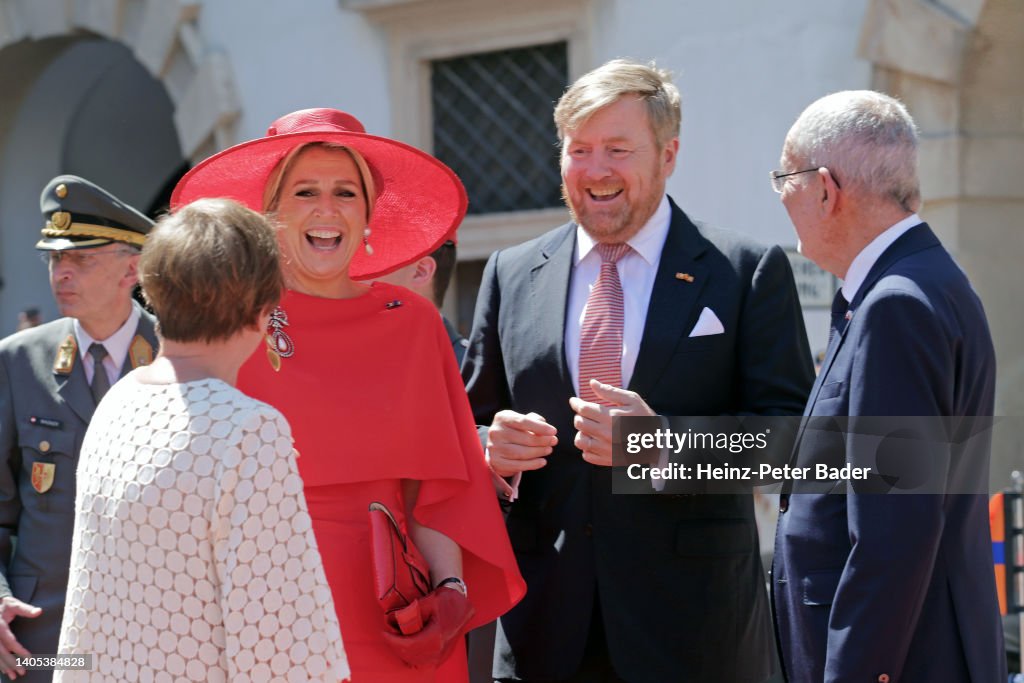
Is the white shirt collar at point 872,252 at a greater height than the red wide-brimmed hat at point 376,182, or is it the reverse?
the red wide-brimmed hat at point 376,182

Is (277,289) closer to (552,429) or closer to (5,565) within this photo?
(552,429)

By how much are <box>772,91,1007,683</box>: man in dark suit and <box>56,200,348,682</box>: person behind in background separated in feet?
3.47

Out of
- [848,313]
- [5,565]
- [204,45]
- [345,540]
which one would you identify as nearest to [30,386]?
[5,565]

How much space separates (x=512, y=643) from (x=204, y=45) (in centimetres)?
769

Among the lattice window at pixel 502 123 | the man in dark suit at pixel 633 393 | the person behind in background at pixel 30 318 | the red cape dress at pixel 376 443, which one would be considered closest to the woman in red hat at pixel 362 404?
the red cape dress at pixel 376 443

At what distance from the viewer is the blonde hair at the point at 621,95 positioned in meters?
3.52

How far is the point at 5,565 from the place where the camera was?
13.0ft

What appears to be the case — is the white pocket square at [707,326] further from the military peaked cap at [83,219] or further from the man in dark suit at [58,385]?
the military peaked cap at [83,219]

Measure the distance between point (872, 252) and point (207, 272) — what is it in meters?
1.48

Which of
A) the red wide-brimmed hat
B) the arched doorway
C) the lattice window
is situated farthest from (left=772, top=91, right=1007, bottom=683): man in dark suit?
the arched doorway

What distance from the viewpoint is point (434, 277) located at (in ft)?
15.0

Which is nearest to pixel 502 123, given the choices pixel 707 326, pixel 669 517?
pixel 707 326

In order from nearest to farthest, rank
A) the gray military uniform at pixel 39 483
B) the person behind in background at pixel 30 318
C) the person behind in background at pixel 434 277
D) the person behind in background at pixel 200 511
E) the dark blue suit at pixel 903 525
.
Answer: the person behind in background at pixel 200 511, the dark blue suit at pixel 903 525, the gray military uniform at pixel 39 483, the person behind in background at pixel 434 277, the person behind in background at pixel 30 318

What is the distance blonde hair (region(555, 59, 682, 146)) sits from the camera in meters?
3.52
